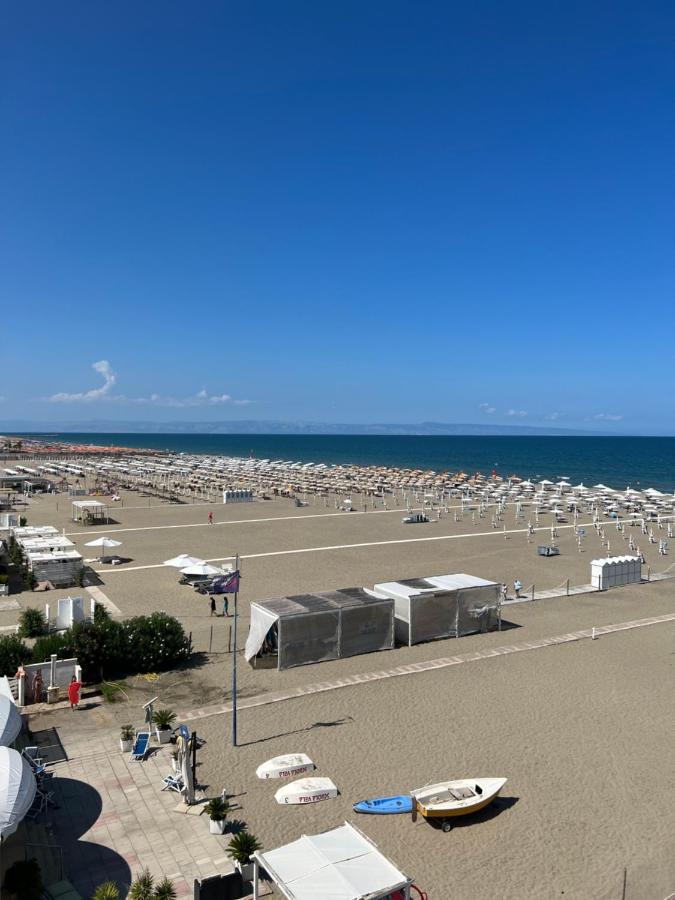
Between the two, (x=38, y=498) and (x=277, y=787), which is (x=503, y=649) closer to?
(x=277, y=787)

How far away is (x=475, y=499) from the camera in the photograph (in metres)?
50.1

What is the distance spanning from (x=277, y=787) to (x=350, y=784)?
106 centimetres

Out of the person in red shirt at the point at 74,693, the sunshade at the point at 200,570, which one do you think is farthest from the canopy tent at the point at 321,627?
the sunshade at the point at 200,570

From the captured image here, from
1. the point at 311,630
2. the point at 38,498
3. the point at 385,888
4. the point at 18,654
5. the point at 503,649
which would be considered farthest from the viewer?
the point at 38,498

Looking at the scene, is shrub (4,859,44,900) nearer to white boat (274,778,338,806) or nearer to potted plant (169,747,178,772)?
potted plant (169,747,178,772)

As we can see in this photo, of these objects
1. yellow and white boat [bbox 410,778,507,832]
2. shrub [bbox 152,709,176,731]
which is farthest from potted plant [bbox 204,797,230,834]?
shrub [bbox 152,709,176,731]

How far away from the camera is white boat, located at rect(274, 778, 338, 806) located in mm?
9031

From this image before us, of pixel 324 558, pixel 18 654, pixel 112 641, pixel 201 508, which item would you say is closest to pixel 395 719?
pixel 112 641

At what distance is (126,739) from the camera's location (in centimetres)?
1052

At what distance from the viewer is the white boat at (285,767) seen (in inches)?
383

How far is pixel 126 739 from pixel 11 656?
4398mm

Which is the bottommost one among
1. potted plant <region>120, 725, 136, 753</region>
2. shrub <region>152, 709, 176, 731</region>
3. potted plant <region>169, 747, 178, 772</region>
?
potted plant <region>169, 747, 178, 772</region>

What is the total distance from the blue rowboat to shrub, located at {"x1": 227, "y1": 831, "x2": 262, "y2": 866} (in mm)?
1729

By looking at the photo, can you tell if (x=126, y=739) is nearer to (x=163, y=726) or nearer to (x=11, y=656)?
(x=163, y=726)
